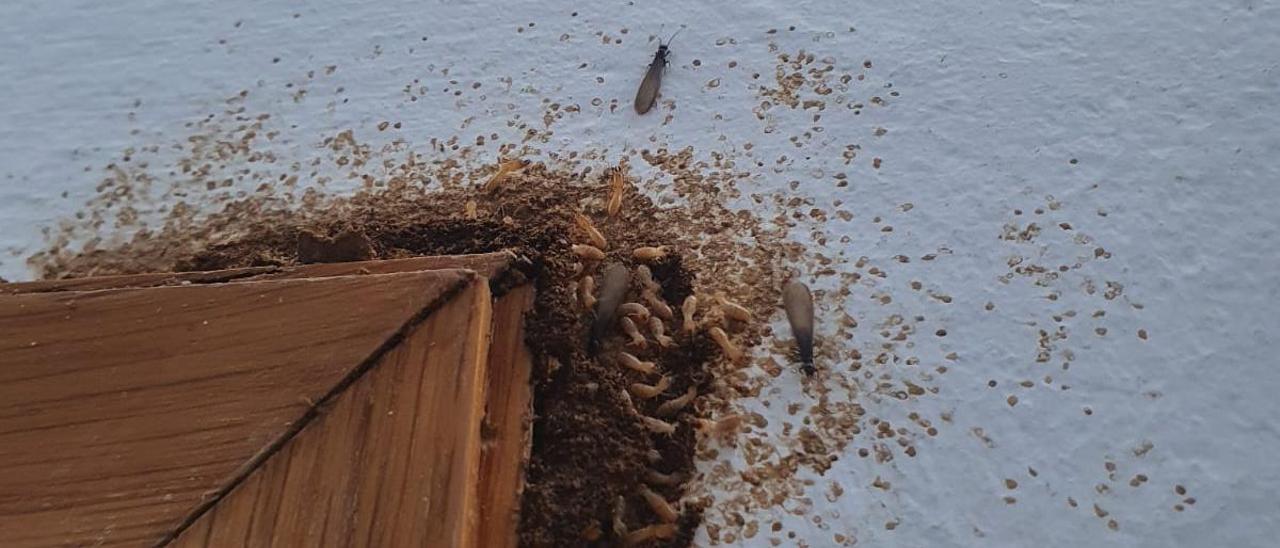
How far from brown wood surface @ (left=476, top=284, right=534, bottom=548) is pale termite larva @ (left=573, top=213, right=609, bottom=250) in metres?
0.43

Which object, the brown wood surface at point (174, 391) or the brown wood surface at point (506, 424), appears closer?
the brown wood surface at point (174, 391)

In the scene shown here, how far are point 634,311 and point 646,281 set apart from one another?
12 centimetres

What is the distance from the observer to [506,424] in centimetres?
165

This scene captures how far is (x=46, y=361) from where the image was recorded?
61.2 inches

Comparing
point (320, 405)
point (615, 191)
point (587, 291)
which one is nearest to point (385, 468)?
point (320, 405)

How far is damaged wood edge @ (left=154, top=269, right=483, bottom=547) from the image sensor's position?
135 centimetres

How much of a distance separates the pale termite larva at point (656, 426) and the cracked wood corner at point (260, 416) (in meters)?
0.28

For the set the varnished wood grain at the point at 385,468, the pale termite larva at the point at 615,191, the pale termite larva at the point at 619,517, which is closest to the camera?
the varnished wood grain at the point at 385,468

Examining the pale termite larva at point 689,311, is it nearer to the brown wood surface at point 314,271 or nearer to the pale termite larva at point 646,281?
the pale termite larva at point 646,281

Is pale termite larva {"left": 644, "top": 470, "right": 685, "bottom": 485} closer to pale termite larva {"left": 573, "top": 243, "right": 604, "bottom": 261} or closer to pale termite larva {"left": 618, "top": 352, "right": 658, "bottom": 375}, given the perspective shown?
pale termite larva {"left": 618, "top": 352, "right": 658, "bottom": 375}

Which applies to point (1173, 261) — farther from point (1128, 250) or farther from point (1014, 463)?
point (1014, 463)

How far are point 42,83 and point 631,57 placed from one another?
1.87m

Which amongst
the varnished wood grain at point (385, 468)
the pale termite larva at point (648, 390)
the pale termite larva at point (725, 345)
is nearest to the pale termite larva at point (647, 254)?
the pale termite larva at point (725, 345)

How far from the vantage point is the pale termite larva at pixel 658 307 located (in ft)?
6.81
